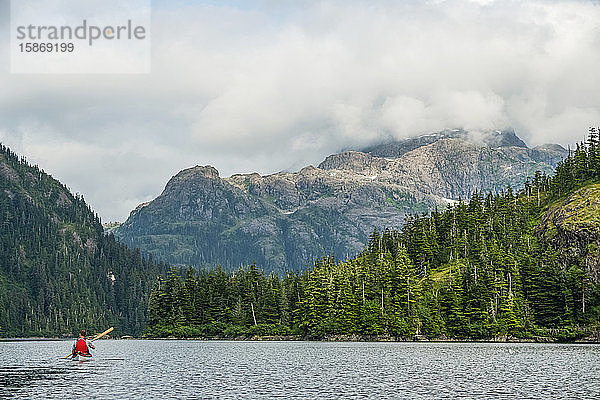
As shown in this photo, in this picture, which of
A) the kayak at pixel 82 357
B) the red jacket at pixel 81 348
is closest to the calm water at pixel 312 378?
the kayak at pixel 82 357

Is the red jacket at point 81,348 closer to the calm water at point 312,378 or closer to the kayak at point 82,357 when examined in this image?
the kayak at point 82,357

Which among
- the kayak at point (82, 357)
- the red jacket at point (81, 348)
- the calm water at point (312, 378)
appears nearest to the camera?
the calm water at point (312, 378)

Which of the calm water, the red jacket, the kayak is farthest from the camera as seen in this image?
the red jacket

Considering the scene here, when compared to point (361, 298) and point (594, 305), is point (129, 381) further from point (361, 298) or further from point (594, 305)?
point (594, 305)

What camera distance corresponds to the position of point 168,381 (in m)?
75.9

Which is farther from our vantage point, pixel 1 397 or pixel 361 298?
pixel 361 298

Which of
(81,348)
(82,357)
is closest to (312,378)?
(81,348)

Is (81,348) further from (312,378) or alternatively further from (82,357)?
(312,378)

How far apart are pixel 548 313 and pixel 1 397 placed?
161 meters

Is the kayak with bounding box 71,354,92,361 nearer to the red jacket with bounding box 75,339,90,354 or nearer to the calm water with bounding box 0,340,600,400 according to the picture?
the red jacket with bounding box 75,339,90,354

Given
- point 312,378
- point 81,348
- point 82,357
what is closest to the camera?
point 312,378

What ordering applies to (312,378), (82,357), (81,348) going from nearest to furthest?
1. (312,378)
2. (81,348)
3. (82,357)

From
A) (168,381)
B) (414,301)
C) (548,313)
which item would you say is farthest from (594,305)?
(168,381)

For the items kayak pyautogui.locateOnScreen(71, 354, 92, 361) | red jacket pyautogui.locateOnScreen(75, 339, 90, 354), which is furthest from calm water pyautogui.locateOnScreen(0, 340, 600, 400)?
red jacket pyautogui.locateOnScreen(75, 339, 90, 354)
